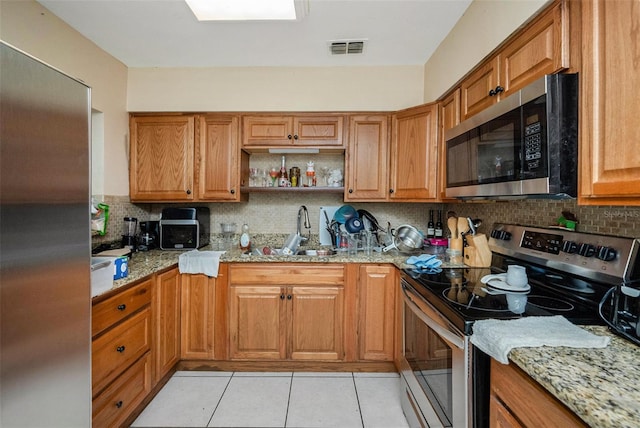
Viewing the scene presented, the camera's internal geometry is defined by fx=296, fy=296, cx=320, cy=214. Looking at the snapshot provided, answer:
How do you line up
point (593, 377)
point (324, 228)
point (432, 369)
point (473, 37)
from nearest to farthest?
point (593, 377) → point (432, 369) → point (473, 37) → point (324, 228)

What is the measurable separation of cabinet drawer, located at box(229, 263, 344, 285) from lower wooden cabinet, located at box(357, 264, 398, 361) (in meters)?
0.20

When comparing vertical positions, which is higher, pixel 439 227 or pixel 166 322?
pixel 439 227

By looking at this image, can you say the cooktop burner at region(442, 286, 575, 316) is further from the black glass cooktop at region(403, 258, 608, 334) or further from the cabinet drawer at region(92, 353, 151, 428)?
the cabinet drawer at region(92, 353, 151, 428)

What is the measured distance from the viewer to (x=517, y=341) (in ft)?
2.71

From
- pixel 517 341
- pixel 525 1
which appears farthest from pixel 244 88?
pixel 517 341

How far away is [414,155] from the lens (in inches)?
91.4

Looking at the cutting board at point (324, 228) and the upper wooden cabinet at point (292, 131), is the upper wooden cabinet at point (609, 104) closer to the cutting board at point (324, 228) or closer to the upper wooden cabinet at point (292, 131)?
the upper wooden cabinet at point (292, 131)

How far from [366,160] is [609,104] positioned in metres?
1.63

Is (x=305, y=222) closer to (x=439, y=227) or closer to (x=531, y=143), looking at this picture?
(x=439, y=227)

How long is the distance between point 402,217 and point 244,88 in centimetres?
182

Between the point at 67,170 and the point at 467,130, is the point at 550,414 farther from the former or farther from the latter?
the point at 67,170

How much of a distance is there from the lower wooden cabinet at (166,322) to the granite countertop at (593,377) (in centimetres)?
196

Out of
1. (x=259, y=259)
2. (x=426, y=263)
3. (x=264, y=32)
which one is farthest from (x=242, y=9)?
(x=426, y=263)

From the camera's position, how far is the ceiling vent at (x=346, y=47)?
2.18 meters
